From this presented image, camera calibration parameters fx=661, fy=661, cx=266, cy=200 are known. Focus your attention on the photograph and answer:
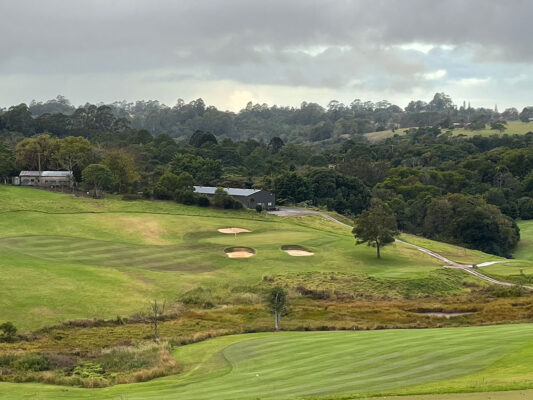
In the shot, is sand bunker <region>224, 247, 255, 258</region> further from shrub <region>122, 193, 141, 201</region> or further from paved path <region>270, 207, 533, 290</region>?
shrub <region>122, 193, 141, 201</region>

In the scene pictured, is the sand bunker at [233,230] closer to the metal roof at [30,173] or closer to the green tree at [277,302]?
the green tree at [277,302]

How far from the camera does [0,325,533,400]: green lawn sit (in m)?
25.8

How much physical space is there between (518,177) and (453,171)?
17001mm

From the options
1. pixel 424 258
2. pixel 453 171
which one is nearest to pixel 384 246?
pixel 424 258

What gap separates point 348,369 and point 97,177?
89.1 meters

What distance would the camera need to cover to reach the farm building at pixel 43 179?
120688 mm

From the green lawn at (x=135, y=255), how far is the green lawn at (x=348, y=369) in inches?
905

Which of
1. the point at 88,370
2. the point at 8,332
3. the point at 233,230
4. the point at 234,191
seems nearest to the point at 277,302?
the point at 88,370

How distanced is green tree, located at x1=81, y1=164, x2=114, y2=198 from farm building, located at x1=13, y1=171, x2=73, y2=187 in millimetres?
9306

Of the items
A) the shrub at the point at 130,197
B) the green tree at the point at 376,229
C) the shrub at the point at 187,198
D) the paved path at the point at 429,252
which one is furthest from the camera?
the shrub at the point at 130,197

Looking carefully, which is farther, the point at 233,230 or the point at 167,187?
the point at 167,187

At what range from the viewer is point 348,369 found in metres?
29.2

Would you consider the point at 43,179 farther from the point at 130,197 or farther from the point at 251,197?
the point at 251,197

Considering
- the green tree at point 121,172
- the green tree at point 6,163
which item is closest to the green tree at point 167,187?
the green tree at point 121,172
